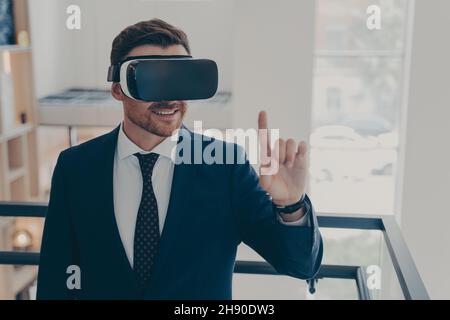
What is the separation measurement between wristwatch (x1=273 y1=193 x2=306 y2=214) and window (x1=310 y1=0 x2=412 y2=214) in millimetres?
2476

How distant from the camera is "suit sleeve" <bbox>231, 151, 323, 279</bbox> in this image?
1.02 metres

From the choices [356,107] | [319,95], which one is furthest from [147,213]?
[356,107]

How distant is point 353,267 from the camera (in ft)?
4.59

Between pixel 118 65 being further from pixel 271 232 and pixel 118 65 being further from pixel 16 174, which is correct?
pixel 16 174

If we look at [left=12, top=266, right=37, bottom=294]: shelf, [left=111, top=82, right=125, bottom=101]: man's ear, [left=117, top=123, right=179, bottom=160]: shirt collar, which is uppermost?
[left=111, top=82, right=125, bottom=101]: man's ear

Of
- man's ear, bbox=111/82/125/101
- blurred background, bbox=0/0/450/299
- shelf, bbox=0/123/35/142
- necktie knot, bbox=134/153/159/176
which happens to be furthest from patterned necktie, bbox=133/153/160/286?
shelf, bbox=0/123/35/142

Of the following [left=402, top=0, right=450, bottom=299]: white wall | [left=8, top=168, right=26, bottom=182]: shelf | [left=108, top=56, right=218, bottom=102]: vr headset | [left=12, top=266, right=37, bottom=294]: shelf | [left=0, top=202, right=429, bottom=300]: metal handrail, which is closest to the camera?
[left=0, top=202, right=429, bottom=300]: metal handrail

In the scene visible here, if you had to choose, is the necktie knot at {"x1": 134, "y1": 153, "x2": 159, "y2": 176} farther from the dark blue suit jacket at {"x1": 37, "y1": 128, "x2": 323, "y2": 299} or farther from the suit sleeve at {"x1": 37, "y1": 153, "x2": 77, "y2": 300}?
the suit sleeve at {"x1": 37, "y1": 153, "x2": 77, "y2": 300}

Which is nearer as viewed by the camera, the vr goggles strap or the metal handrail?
the metal handrail

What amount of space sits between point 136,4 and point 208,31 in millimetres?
847

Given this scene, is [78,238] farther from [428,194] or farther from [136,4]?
[428,194]

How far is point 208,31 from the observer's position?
8.91ft

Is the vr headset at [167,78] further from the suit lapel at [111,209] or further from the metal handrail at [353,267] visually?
the metal handrail at [353,267]

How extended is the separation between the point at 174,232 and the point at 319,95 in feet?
8.18
